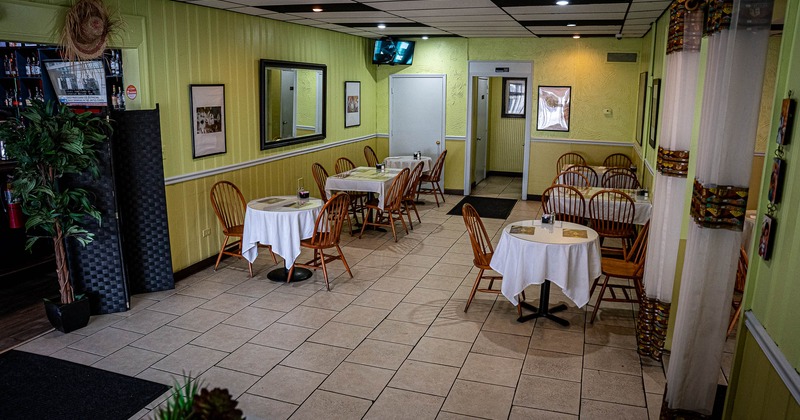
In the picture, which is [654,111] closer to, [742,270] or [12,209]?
[742,270]

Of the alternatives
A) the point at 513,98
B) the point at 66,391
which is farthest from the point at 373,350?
the point at 513,98

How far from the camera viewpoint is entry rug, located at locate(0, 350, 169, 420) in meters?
3.54

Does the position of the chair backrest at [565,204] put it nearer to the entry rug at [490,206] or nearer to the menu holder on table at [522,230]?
the menu holder on table at [522,230]

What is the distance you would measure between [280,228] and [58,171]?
6.20ft

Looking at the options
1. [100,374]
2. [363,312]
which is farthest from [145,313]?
[363,312]

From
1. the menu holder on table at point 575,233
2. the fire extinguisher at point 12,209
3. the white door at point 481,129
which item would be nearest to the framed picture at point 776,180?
the menu holder on table at point 575,233

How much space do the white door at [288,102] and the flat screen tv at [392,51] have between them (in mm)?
2296

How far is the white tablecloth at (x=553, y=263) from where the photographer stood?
4.53m

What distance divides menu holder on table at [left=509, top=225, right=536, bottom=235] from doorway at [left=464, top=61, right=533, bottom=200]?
513 centimetres

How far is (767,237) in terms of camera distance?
2.47m

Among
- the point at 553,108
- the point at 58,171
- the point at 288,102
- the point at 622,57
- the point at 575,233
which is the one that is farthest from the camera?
the point at 553,108

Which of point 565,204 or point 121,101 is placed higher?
point 121,101

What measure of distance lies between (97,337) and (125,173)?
145 cm

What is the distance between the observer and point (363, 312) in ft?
16.6
